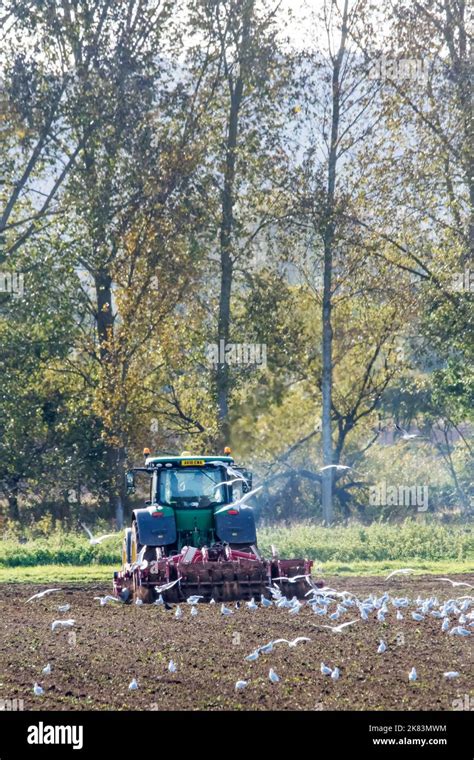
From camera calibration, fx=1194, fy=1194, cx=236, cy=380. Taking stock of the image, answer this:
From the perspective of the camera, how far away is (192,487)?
66.9 feet

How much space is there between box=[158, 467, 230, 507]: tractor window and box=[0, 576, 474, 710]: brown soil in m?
2.21

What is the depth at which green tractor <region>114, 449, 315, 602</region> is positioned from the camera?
18.6 m

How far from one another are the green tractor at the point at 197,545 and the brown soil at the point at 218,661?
1.56ft

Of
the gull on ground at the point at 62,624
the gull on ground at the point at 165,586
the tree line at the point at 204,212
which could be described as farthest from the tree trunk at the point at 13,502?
the gull on ground at the point at 62,624

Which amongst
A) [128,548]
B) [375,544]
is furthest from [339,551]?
[128,548]

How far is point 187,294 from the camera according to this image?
37.5 m

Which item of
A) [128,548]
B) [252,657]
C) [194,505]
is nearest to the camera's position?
[252,657]

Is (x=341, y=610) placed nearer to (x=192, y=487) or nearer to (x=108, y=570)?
(x=192, y=487)

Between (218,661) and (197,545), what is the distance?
642 centimetres

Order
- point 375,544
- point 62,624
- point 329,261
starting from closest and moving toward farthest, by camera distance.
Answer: point 62,624 → point 375,544 → point 329,261

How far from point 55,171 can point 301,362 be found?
33.5 ft

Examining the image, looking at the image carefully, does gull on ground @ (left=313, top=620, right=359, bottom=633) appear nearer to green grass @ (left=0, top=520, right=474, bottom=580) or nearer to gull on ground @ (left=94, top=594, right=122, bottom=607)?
gull on ground @ (left=94, top=594, right=122, bottom=607)

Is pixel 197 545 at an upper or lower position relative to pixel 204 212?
lower
